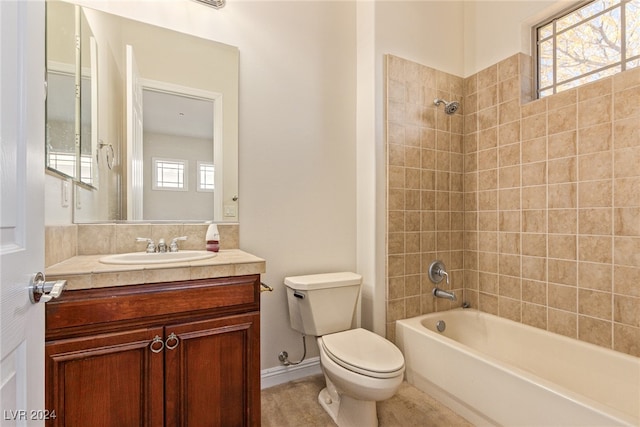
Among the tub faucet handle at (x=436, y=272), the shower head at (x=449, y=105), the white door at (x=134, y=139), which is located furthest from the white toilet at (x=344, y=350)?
the shower head at (x=449, y=105)

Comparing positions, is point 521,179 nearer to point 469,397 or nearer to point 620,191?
point 620,191

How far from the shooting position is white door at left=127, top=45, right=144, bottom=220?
5.32ft

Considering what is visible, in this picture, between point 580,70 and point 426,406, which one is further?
point 580,70

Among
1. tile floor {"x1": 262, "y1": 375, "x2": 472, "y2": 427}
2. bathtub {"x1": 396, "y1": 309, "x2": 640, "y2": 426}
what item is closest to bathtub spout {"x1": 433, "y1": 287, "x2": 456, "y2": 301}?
bathtub {"x1": 396, "y1": 309, "x2": 640, "y2": 426}

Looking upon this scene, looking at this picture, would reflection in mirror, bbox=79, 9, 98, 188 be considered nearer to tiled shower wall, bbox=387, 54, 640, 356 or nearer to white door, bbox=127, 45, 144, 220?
white door, bbox=127, 45, 144, 220

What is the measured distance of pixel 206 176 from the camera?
1.78 meters

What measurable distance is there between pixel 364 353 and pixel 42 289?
1.30 metres

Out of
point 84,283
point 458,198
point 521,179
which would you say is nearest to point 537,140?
point 521,179

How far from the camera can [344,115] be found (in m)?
2.21

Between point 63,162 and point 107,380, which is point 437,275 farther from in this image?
point 63,162

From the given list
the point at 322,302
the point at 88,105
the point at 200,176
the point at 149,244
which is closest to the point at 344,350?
the point at 322,302

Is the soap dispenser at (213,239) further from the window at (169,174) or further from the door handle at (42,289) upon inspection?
the door handle at (42,289)

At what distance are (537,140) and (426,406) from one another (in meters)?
1.76

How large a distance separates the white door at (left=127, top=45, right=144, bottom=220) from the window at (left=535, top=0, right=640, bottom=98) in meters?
2.53
